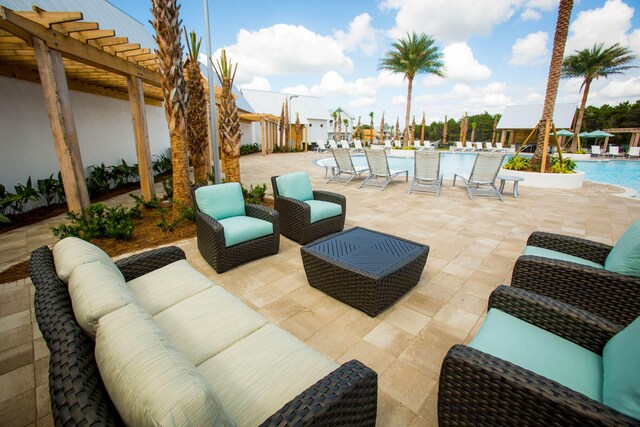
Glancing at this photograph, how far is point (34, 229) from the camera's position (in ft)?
14.6

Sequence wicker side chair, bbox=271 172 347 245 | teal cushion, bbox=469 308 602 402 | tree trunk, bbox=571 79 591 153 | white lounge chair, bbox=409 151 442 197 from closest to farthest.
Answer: teal cushion, bbox=469 308 602 402 → wicker side chair, bbox=271 172 347 245 → white lounge chair, bbox=409 151 442 197 → tree trunk, bbox=571 79 591 153

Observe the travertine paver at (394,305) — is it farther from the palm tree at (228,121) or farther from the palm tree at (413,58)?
the palm tree at (413,58)

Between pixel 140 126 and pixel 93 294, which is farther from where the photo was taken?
pixel 140 126

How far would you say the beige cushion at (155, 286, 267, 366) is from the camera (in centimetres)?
142

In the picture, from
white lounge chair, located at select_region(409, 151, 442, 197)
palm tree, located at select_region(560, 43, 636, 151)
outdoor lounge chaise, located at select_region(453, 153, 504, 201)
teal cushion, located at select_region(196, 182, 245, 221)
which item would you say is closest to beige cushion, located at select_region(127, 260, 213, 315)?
teal cushion, located at select_region(196, 182, 245, 221)

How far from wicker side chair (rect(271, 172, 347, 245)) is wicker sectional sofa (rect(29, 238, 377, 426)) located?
75.6 inches

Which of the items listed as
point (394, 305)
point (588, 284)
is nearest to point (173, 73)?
point (394, 305)

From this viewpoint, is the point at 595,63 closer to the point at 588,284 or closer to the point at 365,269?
the point at 588,284

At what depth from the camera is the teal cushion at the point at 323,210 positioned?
151 inches

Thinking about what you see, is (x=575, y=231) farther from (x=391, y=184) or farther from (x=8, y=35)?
(x=8, y=35)

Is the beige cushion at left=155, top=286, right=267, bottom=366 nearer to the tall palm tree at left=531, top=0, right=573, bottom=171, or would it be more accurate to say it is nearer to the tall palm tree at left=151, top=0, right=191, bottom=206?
the tall palm tree at left=151, top=0, right=191, bottom=206

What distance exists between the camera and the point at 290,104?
2845cm

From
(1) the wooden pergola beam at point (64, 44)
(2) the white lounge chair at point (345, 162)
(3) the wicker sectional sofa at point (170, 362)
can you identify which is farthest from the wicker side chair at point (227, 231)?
(2) the white lounge chair at point (345, 162)

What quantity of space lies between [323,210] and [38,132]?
6058 mm
